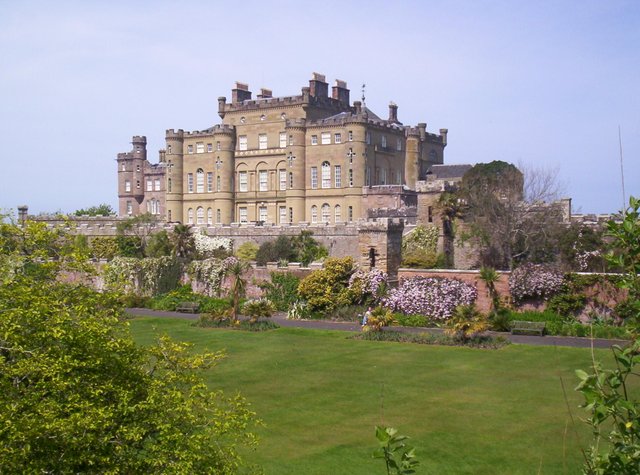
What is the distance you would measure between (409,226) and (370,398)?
28612mm

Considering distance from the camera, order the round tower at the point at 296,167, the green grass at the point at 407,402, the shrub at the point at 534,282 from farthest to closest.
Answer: the round tower at the point at 296,167
the shrub at the point at 534,282
the green grass at the point at 407,402

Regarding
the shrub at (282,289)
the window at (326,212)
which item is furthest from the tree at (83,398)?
the window at (326,212)

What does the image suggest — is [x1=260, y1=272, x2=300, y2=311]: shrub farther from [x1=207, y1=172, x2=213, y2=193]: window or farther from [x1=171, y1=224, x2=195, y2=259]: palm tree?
[x1=207, y1=172, x2=213, y2=193]: window

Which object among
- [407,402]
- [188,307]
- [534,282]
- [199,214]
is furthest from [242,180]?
[407,402]

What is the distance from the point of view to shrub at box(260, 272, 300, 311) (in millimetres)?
40062

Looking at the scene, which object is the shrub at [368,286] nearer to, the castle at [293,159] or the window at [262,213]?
the castle at [293,159]

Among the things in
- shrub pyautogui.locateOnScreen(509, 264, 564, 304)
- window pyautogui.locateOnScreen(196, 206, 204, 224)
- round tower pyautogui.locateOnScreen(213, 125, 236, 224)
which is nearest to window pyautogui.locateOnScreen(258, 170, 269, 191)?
round tower pyautogui.locateOnScreen(213, 125, 236, 224)

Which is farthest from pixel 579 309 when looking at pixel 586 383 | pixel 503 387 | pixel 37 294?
pixel 586 383

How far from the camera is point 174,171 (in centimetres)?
7012

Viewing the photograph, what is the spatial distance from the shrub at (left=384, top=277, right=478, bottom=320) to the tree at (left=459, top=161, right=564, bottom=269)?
12.6 ft

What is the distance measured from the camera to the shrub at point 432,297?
34.5 meters

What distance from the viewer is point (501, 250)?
3975cm

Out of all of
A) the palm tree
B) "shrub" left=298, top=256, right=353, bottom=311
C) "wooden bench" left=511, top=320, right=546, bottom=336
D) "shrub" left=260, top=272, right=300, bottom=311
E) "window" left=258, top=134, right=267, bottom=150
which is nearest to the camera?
"wooden bench" left=511, top=320, right=546, bottom=336

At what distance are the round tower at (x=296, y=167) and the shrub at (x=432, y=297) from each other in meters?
28.8
